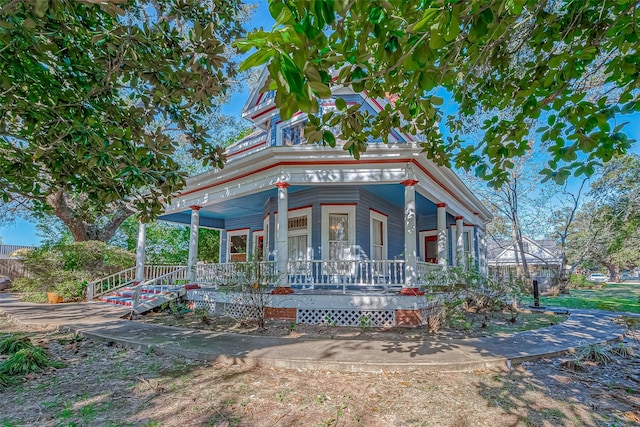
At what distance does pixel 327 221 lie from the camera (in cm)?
970

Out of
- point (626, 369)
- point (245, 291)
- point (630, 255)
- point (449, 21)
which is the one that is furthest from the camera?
point (630, 255)

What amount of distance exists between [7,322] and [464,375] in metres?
10.5

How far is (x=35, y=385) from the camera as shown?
13.2 ft

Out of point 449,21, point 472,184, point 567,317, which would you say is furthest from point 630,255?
point 449,21

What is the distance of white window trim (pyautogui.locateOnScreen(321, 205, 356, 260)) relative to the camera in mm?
9531

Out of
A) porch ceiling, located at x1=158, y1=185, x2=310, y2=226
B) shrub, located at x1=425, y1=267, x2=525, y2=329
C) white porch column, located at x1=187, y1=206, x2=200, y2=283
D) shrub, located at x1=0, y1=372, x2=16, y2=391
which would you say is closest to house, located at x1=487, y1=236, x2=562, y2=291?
shrub, located at x1=425, y1=267, x2=525, y2=329

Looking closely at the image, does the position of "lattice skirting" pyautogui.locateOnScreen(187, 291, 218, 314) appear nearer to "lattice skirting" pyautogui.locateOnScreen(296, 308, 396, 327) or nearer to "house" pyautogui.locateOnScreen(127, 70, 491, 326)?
"house" pyautogui.locateOnScreen(127, 70, 491, 326)

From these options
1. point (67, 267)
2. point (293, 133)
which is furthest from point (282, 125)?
point (67, 267)

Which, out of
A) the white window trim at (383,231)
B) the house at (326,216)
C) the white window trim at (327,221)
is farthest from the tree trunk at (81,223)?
the white window trim at (383,231)

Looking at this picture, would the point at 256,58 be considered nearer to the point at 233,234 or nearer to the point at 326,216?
the point at 326,216

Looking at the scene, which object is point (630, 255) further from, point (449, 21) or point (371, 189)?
point (449, 21)

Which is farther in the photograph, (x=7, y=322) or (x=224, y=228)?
(x=224, y=228)

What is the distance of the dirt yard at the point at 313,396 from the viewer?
3.14 metres

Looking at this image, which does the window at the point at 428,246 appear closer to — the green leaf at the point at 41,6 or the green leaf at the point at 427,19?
the green leaf at the point at 427,19
